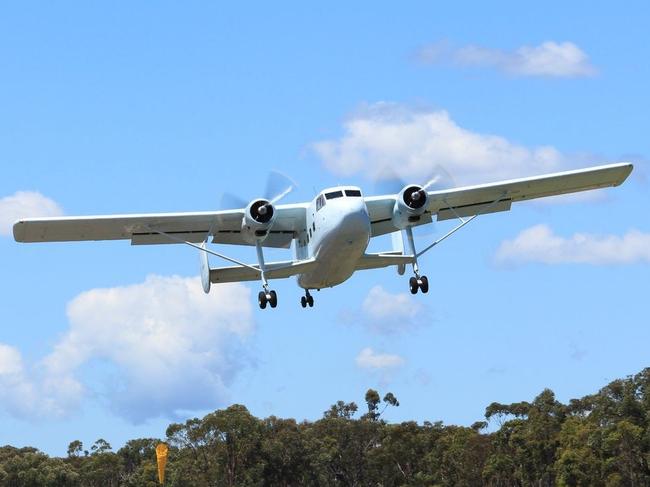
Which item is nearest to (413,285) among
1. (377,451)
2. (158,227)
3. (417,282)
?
(417,282)

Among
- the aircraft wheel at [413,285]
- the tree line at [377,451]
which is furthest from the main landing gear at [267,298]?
the tree line at [377,451]

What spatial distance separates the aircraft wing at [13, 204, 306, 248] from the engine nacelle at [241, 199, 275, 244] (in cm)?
70

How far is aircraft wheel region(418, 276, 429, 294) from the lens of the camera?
140ft

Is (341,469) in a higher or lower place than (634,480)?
higher

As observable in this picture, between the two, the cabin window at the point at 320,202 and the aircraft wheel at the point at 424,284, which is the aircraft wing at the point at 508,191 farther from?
the cabin window at the point at 320,202

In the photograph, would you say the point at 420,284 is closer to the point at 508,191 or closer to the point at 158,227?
the point at 508,191

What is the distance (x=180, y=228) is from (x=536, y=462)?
4944 cm

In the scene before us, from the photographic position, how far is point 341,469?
102500 millimetres

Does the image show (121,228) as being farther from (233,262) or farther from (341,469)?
(341,469)

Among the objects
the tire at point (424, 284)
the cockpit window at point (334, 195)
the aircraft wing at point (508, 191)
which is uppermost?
the aircraft wing at point (508, 191)

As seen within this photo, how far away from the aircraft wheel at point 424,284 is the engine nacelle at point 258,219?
5448mm

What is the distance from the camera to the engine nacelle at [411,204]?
1705 inches

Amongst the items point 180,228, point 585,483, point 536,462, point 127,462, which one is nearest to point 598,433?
point 585,483

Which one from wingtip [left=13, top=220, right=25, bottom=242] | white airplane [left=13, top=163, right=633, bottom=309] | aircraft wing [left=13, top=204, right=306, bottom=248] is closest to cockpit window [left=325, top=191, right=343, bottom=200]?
white airplane [left=13, top=163, right=633, bottom=309]
